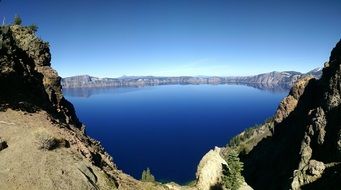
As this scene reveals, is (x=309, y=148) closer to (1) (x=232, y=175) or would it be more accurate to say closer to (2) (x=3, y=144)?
(1) (x=232, y=175)

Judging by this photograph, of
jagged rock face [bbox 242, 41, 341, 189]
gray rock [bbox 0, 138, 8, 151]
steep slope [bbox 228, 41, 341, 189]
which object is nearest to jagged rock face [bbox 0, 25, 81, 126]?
gray rock [bbox 0, 138, 8, 151]

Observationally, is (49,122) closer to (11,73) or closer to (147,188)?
(11,73)

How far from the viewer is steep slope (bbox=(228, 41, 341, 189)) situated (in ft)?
374

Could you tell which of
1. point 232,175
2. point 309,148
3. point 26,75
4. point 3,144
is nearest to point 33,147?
point 3,144

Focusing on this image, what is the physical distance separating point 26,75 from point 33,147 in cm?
2453

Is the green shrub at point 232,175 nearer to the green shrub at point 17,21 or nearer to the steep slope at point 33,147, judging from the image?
the steep slope at point 33,147

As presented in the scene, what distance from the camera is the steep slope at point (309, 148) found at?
11400 centimetres

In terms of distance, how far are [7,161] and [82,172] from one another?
7.51m

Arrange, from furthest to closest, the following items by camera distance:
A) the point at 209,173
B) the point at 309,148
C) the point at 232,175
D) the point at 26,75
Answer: the point at 309,148
the point at 209,173
the point at 26,75
the point at 232,175

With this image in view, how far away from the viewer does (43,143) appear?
126 feet

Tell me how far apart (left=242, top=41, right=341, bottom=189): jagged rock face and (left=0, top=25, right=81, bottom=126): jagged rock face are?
74990 mm

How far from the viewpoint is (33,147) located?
121 feet

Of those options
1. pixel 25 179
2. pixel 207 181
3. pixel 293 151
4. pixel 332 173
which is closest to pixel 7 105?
pixel 25 179

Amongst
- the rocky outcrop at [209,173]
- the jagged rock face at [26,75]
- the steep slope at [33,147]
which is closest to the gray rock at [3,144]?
the steep slope at [33,147]
